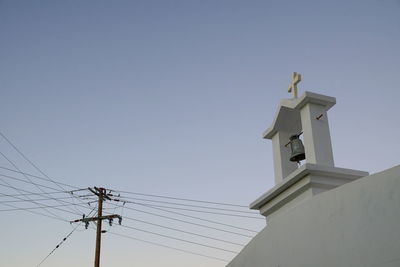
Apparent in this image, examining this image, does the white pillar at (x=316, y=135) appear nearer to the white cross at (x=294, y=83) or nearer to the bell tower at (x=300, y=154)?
the bell tower at (x=300, y=154)

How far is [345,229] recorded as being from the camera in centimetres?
418

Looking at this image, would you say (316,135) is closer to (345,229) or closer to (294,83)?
(294,83)

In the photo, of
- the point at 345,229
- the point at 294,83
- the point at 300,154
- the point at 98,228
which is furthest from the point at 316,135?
the point at 98,228

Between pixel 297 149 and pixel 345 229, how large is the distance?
8.72 feet

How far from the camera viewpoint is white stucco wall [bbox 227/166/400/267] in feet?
12.2

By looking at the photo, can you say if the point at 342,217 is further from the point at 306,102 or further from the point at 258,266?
the point at 306,102

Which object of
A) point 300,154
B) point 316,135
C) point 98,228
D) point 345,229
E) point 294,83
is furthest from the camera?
point 98,228

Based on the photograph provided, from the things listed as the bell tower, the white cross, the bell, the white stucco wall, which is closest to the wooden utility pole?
the bell tower

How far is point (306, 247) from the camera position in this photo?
473 cm

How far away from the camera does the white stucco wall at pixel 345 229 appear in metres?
3.73

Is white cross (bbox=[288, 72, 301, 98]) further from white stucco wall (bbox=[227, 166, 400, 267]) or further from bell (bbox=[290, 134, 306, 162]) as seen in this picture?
white stucco wall (bbox=[227, 166, 400, 267])

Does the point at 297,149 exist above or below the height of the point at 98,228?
below

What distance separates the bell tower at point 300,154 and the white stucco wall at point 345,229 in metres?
0.60

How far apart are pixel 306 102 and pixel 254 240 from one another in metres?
2.04
